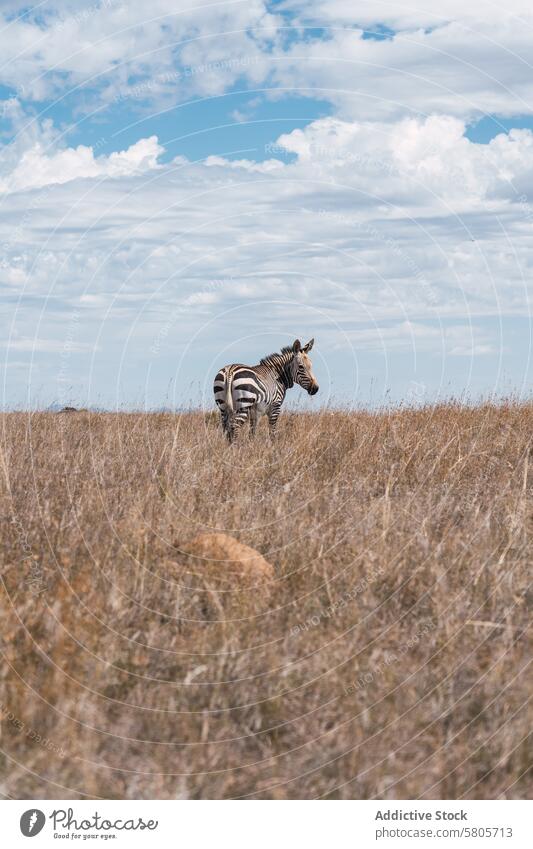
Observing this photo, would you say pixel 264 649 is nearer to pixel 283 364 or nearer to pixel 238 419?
pixel 238 419

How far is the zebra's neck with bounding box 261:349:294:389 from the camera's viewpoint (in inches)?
635

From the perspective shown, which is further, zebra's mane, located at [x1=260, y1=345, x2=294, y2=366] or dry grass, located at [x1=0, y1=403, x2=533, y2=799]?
zebra's mane, located at [x1=260, y1=345, x2=294, y2=366]

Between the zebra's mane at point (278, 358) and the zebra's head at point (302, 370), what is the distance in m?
0.12

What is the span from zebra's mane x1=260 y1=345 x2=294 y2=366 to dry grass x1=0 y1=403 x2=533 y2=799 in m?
8.88

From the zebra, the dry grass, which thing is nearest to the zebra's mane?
the zebra

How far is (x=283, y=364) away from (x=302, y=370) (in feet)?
1.33

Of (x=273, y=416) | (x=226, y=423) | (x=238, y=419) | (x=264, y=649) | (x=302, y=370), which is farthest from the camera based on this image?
(x=302, y=370)

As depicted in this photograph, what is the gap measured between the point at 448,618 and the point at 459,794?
1250 millimetres

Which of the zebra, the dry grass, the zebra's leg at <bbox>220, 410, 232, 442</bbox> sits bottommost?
the dry grass

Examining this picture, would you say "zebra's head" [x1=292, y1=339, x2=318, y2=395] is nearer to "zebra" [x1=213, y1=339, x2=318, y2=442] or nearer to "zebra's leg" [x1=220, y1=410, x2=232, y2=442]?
"zebra" [x1=213, y1=339, x2=318, y2=442]

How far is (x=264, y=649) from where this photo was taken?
14.1 feet

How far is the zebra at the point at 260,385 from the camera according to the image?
14188 mm

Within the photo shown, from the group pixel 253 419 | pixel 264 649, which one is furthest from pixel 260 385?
pixel 264 649

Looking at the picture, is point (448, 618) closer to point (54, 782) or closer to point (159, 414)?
point (54, 782)
